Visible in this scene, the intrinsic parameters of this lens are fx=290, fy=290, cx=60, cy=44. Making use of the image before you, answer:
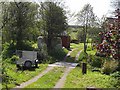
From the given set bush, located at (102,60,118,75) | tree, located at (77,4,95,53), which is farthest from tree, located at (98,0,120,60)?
tree, located at (77,4,95,53)

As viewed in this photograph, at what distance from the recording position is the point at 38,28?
136 ft

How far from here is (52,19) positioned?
39.3 meters

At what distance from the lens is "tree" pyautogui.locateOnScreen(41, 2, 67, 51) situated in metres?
39.3

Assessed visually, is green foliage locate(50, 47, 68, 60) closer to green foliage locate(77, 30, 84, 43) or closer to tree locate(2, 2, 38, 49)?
tree locate(2, 2, 38, 49)

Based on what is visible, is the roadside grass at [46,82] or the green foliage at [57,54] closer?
the roadside grass at [46,82]

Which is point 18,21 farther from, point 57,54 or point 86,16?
point 86,16

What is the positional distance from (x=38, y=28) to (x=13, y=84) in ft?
88.4

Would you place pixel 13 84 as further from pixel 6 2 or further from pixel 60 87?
pixel 6 2

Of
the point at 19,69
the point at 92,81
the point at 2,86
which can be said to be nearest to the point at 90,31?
the point at 19,69

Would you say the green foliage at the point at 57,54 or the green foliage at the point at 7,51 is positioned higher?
the green foliage at the point at 7,51

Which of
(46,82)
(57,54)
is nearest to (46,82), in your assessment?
(46,82)

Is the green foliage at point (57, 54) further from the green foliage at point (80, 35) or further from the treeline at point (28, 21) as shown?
the green foliage at point (80, 35)

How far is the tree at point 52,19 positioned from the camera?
129ft

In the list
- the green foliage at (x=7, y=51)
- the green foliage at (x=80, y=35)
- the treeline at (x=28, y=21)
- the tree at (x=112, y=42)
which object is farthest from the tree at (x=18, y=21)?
the green foliage at (x=80, y=35)
